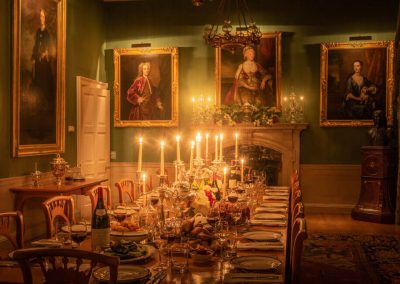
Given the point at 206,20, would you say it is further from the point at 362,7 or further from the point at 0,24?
the point at 0,24

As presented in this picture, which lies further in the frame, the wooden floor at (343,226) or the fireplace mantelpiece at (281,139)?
the fireplace mantelpiece at (281,139)

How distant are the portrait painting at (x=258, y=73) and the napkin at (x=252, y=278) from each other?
6.70m

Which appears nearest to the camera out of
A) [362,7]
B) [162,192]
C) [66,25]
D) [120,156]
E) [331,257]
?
[162,192]

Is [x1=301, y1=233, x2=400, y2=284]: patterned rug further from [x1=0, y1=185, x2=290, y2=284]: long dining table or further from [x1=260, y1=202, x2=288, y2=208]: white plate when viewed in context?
[x1=0, y1=185, x2=290, y2=284]: long dining table

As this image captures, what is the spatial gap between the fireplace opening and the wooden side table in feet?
5.06

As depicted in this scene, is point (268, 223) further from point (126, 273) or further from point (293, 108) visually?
point (293, 108)

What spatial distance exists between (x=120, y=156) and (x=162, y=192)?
6.41 m

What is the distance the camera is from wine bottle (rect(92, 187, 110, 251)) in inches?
110

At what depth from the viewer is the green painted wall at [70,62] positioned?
20.4ft

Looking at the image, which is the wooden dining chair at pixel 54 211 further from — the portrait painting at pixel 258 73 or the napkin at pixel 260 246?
the portrait painting at pixel 258 73

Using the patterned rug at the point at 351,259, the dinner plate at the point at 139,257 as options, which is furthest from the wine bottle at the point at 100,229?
the patterned rug at the point at 351,259

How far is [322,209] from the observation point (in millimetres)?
8797

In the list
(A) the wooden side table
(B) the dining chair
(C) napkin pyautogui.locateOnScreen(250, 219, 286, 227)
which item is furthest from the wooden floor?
(B) the dining chair

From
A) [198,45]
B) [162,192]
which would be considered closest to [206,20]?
[198,45]
